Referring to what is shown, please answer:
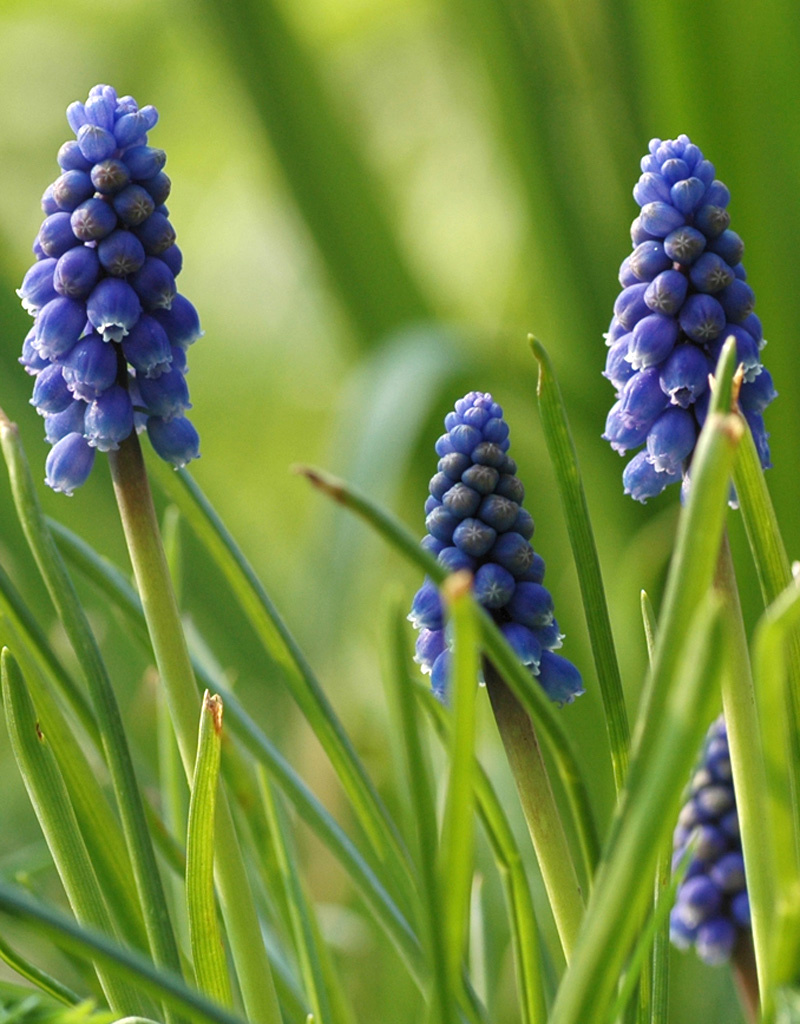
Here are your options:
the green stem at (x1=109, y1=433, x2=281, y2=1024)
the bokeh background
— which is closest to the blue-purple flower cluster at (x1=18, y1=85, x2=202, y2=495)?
the green stem at (x1=109, y1=433, x2=281, y2=1024)

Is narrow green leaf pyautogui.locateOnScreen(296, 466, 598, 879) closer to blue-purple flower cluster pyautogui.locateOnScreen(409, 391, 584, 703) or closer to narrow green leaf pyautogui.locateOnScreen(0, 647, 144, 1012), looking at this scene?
blue-purple flower cluster pyautogui.locateOnScreen(409, 391, 584, 703)

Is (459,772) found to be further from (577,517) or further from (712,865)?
(712,865)

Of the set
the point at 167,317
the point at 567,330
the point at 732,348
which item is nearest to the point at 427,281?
the point at 567,330

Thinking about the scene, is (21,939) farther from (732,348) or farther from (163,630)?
(732,348)

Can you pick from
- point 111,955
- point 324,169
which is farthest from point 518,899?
point 324,169

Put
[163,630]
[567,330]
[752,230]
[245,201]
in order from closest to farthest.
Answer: [163,630] → [752,230] → [567,330] → [245,201]

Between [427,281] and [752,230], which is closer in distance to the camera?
[752,230]
